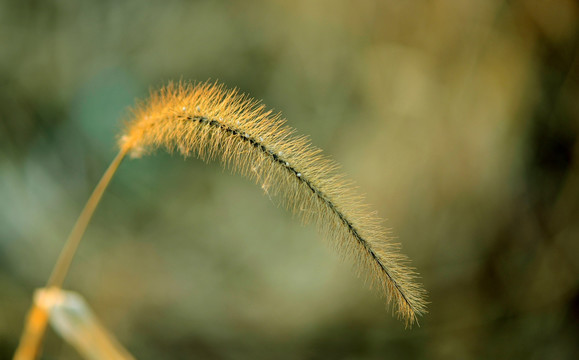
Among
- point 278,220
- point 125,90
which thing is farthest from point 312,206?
point 125,90

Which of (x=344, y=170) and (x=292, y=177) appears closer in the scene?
(x=292, y=177)

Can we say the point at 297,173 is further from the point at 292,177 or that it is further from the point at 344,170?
the point at 344,170

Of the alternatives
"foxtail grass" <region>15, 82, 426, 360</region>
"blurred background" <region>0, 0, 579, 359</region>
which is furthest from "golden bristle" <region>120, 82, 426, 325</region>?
"blurred background" <region>0, 0, 579, 359</region>

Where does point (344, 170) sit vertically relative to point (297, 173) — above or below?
above

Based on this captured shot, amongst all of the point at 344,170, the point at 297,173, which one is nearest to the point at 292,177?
the point at 297,173

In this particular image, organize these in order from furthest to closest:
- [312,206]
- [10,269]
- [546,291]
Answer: [546,291]
[10,269]
[312,206]

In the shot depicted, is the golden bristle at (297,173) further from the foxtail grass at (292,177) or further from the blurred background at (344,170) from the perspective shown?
the blurred background at (344,170)

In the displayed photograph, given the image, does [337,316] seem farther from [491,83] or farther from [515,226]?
[491,83]

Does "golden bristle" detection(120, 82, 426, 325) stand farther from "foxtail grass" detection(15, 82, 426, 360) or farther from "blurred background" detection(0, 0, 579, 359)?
"blurred background" detection(0, 0, 579, 359)
